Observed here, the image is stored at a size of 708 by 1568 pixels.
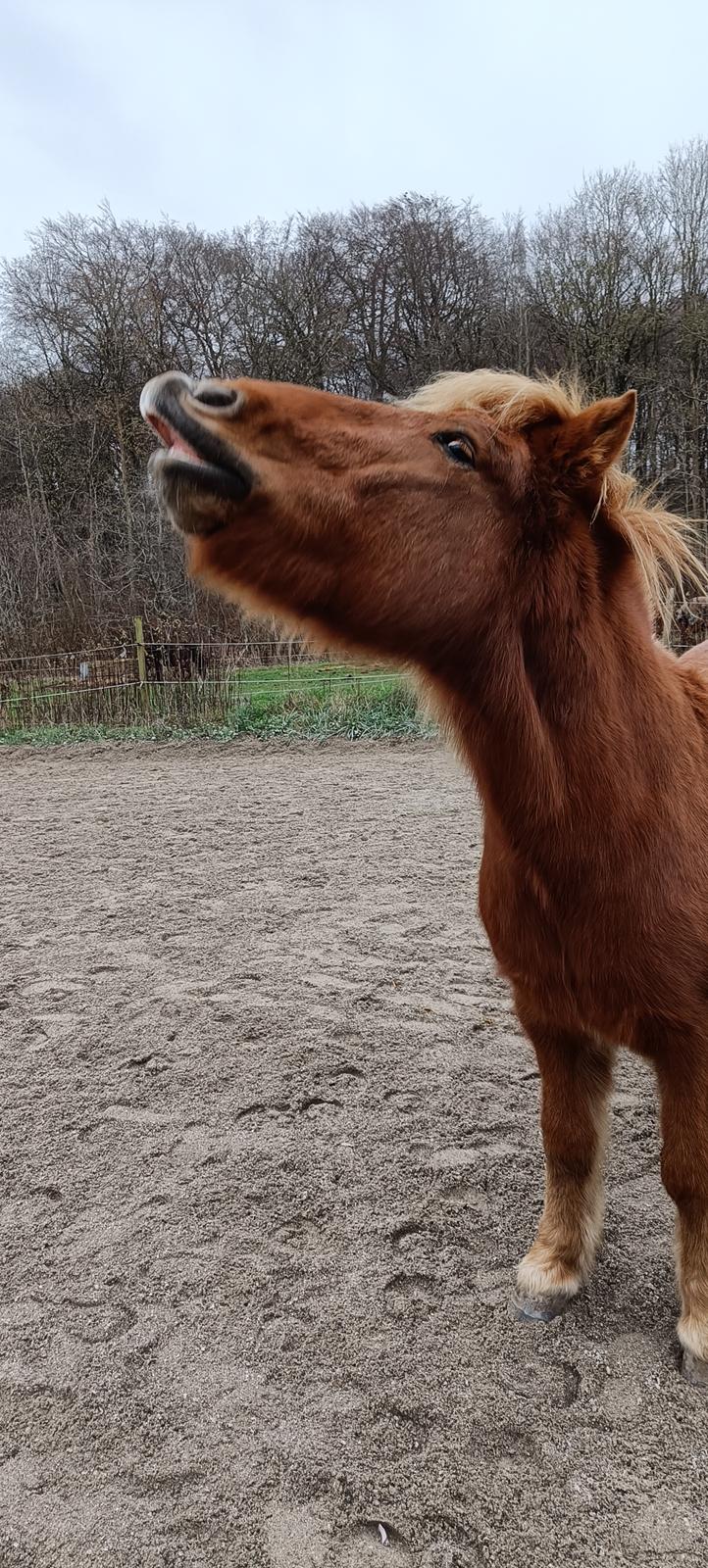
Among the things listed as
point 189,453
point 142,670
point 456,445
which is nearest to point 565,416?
point 456,445

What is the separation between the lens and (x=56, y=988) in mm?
3936

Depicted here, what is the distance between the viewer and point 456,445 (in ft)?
4.54

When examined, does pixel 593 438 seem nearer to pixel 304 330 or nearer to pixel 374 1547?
pixel 374 1547

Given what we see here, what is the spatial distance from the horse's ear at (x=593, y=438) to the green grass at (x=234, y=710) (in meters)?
8.79

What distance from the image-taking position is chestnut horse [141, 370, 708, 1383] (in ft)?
4.11

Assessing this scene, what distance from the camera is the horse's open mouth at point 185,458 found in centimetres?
115

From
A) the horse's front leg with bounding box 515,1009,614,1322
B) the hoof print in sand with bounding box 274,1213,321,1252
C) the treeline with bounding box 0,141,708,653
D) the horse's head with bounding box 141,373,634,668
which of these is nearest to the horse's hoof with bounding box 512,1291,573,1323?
the horse's front leg with bounding box 515,1009,614,1322

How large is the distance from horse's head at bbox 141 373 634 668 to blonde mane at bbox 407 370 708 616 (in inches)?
0.5

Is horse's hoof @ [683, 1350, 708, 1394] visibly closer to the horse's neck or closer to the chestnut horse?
the chestnut horse

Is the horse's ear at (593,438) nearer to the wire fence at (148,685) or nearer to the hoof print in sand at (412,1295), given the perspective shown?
the hoof print in sand at (412,1295)

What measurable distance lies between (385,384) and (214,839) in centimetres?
1875

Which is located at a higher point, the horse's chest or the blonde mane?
the blonde mane

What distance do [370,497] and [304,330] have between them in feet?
69.5

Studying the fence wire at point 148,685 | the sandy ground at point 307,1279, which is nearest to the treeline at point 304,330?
the fence wire at point 148,685
